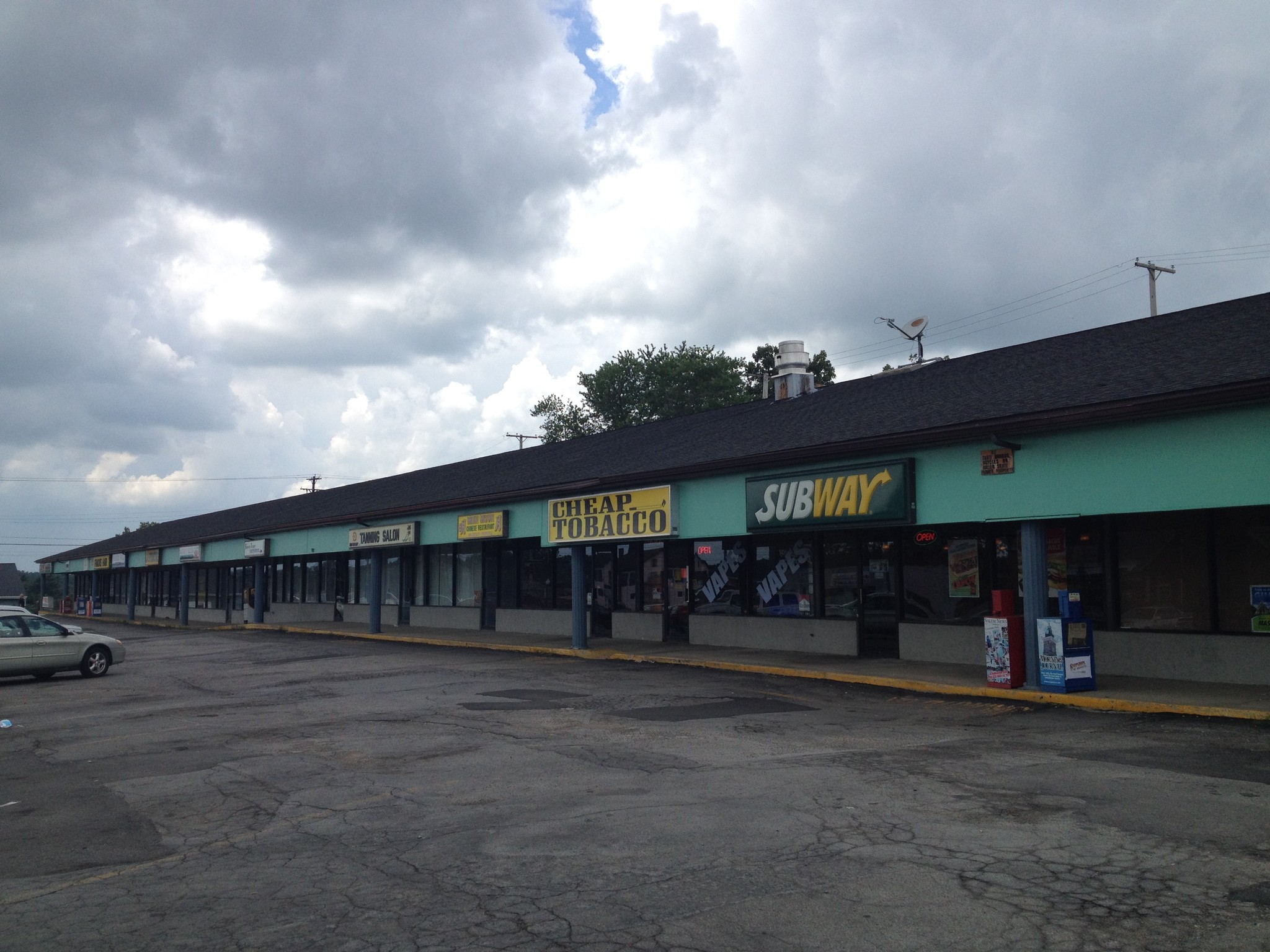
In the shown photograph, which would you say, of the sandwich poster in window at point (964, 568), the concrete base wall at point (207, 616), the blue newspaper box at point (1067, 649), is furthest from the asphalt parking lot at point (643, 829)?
the concrete base wall at point (207, 616)

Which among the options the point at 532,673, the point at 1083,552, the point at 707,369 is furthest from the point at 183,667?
the point at 707,369

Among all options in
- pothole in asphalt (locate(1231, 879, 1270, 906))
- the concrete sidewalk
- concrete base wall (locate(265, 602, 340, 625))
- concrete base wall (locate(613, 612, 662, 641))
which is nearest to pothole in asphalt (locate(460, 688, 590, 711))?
the concrete sidewalk

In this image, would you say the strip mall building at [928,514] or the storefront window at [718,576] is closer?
the strip mall building at [928,514]

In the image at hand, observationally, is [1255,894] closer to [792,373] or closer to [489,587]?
[792,373]

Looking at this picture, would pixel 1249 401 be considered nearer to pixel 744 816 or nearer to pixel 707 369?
pixel 744 816

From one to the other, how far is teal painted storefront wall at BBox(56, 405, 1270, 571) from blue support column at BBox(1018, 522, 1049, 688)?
1.03 feet

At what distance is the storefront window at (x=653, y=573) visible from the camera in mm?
25688

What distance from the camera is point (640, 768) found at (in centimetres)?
993

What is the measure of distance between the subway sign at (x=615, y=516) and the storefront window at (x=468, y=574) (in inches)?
313

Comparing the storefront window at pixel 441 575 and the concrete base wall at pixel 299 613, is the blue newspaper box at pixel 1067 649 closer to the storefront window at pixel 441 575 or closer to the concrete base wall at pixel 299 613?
the storefront window at pixel 441 575

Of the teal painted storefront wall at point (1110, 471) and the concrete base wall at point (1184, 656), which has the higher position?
the teal painted storefront wall at point (1110, 471)

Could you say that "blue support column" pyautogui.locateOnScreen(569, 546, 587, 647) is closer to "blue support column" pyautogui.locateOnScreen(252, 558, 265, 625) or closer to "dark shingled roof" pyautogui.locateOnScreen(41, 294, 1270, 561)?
"dark shingled roof" pyautogui.locateOnScreen(41, 294, 1270, 561)

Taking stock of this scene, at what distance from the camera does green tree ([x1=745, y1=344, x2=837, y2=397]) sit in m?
61.1

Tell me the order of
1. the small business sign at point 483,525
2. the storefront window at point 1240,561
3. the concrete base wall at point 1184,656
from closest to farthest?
the concrete base wall at point 1184,656 < the storefront window at point 1240,561 < the small business sign at point 483,525
